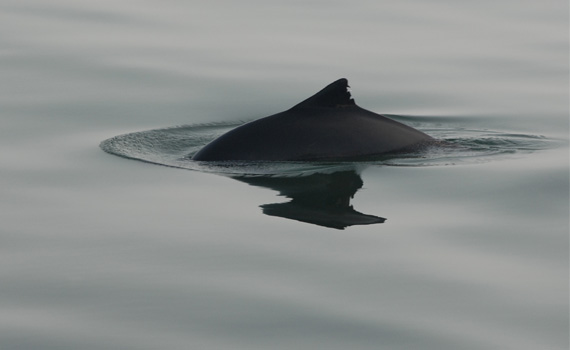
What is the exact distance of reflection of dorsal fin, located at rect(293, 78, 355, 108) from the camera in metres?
13.8

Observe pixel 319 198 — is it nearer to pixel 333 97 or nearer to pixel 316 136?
pixel 316 136

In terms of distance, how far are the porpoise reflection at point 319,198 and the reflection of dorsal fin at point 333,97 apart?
0.90 metres

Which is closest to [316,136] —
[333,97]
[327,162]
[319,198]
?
[327,162]

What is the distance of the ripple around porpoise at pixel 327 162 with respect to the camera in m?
13.9

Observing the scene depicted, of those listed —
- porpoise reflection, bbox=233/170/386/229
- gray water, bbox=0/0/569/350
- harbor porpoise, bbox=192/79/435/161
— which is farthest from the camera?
harbor porpoise, bbox=192/79/435/161

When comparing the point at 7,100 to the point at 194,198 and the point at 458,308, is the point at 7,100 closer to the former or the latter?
the point at 194,198

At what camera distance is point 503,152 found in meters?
15.0

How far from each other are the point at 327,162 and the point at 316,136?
1.11 ft

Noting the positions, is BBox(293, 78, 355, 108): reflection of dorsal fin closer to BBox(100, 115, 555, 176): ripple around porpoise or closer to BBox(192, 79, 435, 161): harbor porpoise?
BBox(192, 79, 435, 161): harbor porpoise

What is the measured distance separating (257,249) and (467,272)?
5.61 feet

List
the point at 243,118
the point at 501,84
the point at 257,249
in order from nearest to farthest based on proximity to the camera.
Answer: the point at 257,249 < the point at 243,118 < the point at 501,84

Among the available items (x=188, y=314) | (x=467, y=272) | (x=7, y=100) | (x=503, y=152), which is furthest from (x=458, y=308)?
(x=7, y=100)

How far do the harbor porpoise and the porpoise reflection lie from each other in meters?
0.62

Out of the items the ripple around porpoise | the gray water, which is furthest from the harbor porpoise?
the gray water
